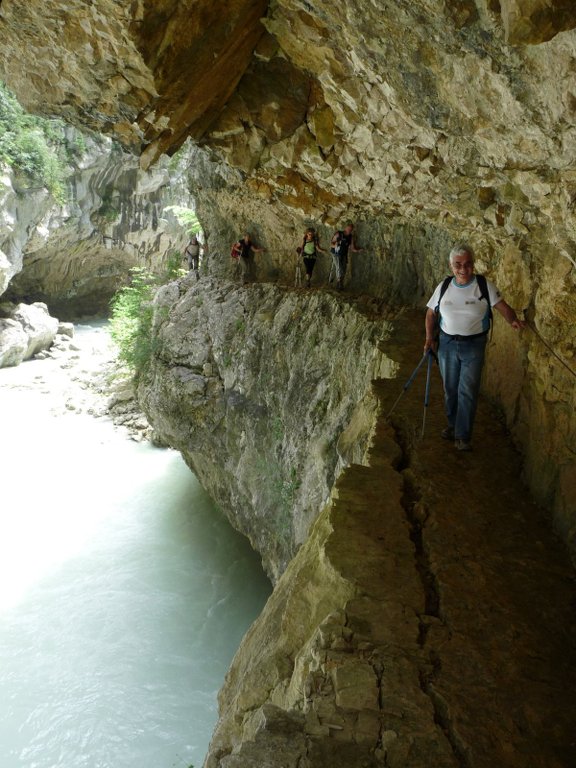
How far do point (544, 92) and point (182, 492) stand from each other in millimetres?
12965

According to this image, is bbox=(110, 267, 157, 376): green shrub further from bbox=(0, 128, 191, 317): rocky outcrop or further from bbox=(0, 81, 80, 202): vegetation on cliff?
bbox=(0, 81, 80, 202): vegetation on cliff

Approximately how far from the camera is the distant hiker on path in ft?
30.5

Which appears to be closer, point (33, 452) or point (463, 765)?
point (463, 765)

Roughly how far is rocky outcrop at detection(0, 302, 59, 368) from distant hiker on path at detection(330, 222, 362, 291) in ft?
60.9

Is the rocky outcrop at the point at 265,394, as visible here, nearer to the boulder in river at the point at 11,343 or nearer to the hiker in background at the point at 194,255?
the hiker in background at the point at 194,255

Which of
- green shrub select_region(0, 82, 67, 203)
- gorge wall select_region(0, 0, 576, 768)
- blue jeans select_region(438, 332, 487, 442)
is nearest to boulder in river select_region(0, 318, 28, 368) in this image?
green shrub select_region(0, 82, 67, 203)

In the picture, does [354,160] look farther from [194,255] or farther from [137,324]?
[137,324]

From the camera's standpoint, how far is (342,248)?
9375mm

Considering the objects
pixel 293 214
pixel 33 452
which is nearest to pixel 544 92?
pixel 293 214

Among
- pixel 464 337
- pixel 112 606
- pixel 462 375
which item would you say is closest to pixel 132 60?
pixel 464 337

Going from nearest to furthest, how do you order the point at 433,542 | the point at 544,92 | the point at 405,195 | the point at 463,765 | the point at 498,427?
the point at 463,765 < the point at 544,92 < the point at 433,542 < the point at 498,427 < the point at 405,195

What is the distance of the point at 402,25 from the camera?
11.2 ft

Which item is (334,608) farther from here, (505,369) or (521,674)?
(505,369)

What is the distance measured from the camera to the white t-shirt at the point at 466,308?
3.87 metres
